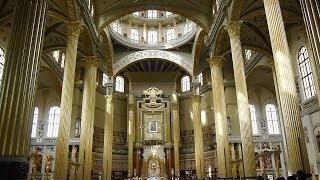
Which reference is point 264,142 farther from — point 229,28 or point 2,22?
point 2,22

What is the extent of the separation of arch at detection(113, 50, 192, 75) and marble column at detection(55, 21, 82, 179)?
1282 cm

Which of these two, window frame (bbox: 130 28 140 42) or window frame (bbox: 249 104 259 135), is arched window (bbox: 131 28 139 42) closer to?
window frame (bbox: 130 28 140 42)

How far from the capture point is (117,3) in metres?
21.5

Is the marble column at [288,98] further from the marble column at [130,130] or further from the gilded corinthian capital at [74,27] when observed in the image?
the marble column at [130,130]

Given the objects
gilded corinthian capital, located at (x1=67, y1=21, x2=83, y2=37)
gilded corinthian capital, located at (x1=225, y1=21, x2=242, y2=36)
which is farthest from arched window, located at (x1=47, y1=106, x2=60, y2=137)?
gilded corinthian capital, located at (x1=225, y1=21, x2=242, y2=36)

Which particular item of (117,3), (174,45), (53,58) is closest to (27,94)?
(117,3)

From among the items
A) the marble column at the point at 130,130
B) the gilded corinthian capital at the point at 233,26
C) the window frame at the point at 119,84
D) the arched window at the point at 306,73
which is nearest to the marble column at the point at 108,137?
the marble column at the point at 130,130

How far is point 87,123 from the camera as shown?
18156mm

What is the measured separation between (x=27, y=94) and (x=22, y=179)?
7.74 feet

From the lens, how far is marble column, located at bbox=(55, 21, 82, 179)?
13.1 m

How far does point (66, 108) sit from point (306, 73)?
1568 centimetres

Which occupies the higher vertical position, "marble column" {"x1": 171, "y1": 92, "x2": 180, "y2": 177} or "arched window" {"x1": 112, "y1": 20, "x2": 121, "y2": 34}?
"arched window" {"x1": 112, "y1": 20, "x2": 121, "y2": 34}

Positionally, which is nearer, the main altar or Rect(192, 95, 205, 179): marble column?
Rect(192, 95, 205, 179): marble column

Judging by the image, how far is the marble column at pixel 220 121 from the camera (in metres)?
17.7
